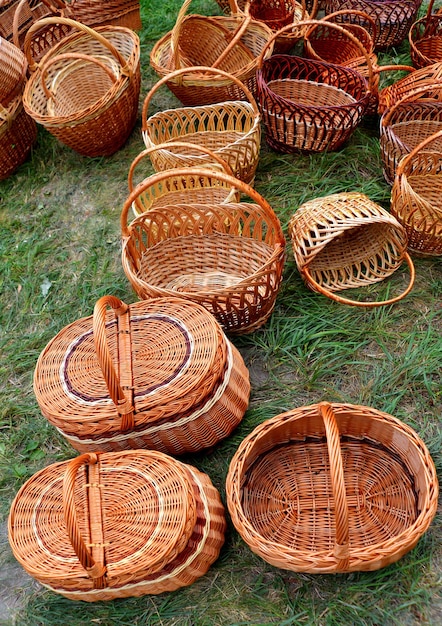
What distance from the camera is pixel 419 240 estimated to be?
2.58 meters

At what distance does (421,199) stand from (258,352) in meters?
0.89

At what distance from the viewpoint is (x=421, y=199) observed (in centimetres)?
240

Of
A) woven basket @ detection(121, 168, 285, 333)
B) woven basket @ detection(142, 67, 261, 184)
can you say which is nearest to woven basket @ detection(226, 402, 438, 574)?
woven basket @ detection(121, 168, 285, 333)

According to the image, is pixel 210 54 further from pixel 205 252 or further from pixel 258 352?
pixel 258 352

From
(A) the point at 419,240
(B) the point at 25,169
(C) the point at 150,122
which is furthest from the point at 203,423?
(B) the point at 25,169

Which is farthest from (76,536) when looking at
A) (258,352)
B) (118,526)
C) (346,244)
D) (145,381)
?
(346,244)

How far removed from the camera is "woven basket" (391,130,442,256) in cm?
244

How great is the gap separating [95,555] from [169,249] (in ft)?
4.54

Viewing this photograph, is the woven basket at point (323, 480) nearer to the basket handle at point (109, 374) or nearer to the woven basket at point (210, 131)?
the basket handle at point (109, 374)

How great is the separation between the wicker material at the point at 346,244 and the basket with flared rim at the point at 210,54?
1007 millimetres

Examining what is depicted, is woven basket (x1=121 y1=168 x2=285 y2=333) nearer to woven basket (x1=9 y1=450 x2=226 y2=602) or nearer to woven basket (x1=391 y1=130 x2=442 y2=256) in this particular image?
woven basket (x1=391 y1=130 x2=442 y2=256)

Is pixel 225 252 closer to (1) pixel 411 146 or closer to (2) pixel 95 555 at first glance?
(1) pixel 411 146

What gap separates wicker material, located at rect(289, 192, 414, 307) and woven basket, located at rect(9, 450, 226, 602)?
1071 mm

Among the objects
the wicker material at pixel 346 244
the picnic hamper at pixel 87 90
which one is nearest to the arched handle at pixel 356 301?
the wicker material at pixel 346 244
